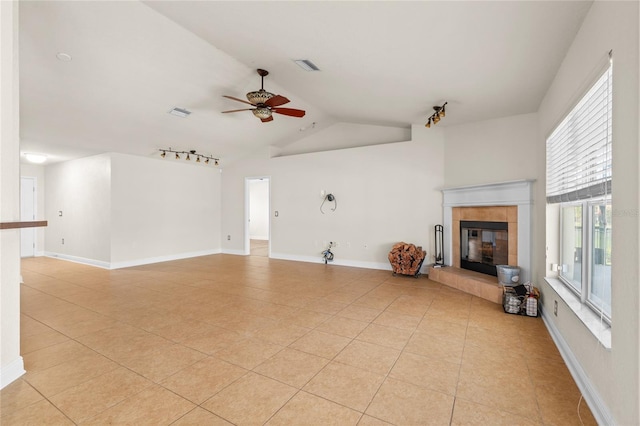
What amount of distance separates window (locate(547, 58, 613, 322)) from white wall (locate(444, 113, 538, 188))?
1.44 m

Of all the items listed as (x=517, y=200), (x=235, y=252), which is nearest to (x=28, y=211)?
(x=235, y=252)

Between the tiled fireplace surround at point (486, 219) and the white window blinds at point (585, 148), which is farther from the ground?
the white window blinds at point (585, 148)

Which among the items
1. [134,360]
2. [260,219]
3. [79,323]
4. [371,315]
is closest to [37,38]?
[79,323]

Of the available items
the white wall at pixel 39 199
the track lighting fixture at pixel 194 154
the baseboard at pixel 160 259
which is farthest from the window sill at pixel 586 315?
the white wall at pixel 39 199

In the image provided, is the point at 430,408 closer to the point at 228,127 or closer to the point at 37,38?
the point at 37,38

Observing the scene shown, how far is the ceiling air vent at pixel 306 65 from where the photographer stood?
374 cm

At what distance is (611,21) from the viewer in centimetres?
174

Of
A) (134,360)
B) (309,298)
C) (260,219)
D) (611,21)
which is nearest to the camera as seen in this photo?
(611,21)

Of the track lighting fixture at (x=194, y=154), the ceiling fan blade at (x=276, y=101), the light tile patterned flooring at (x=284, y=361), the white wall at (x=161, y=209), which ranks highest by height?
the ceiling fan blade at (x=276, y=101)

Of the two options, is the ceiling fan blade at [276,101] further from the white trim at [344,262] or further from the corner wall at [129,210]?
the corner wall at [129,210]

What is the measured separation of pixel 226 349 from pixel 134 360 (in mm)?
750

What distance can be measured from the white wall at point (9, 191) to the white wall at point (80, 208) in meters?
4.73

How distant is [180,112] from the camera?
5211 millimetres

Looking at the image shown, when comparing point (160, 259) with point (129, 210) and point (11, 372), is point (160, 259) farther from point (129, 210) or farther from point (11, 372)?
point (11, 372)
